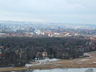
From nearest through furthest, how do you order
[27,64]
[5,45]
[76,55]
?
[27,64]
[76,55]
[5,45]

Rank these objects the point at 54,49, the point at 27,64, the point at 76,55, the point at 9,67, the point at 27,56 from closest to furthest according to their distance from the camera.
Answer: the point at 9,67, the point at 27,64, the point at 27,56, the point at 76,55, the point at 54,49

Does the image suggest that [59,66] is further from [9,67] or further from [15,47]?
[15,47]

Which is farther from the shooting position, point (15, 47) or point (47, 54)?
point (15, 47)

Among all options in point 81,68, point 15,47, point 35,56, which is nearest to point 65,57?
point 35,56

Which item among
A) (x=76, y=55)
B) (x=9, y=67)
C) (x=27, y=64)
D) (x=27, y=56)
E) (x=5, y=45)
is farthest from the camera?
(x=5, y=45)

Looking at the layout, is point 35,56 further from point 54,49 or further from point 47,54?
point 54,49

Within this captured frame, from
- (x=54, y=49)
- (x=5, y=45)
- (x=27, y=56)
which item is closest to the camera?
(x=27, y=56)

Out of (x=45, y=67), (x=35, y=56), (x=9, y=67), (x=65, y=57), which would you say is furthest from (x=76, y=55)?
(x=9, y=67)

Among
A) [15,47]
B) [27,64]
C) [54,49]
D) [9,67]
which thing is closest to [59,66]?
[27,64]

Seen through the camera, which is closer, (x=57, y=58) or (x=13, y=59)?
(x=13, y=59)
